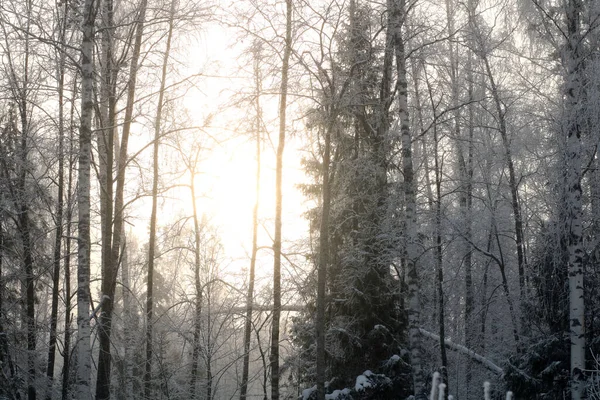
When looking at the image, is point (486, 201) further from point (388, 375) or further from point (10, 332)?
point (10, 332)

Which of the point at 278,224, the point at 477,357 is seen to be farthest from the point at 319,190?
the point at 477,357

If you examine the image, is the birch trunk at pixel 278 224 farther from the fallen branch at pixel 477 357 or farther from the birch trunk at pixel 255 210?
the fallen branch at pixel 477 357

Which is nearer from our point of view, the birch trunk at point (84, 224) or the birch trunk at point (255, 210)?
the birch trunk at point (84, 224)

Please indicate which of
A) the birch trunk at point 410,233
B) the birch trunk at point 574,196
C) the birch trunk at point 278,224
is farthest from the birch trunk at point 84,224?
the birch trunk at point 574,196

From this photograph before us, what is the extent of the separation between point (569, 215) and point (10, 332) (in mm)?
11798

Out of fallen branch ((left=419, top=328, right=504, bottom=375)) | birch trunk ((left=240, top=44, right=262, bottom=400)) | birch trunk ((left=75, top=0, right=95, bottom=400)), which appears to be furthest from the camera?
fallen branch ((left=419, top=328, right=504, bottom=375))

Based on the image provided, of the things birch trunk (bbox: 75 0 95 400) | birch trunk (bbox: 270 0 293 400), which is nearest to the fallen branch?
birch trunk (bbox: 270 0 293 400)

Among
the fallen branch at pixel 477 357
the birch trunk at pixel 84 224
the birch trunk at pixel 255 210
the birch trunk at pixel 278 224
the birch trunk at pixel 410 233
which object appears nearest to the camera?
the birch trunk at pixel 84 224

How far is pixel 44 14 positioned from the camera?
8961mm

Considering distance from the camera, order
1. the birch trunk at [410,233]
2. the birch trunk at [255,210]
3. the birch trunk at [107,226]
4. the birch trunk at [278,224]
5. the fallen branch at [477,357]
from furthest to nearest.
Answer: the fallen branch at [477,357] < the birch trunk at [255,210] < the birch trunk at [278,224] < the birch trunk at [410,233] < the birch trunk at [107,226]

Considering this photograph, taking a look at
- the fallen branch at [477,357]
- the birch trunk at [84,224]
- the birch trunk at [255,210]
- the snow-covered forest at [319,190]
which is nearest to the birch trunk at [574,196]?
the snow-covered forest at [319,190]

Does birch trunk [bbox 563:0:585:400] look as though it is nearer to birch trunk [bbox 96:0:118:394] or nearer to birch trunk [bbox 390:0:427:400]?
birch trunk [bbox 390:0:427:400]

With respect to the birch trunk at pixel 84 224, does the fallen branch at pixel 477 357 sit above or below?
below

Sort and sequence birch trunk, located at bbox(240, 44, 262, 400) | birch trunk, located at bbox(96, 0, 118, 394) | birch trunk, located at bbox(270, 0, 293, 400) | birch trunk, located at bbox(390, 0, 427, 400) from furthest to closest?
1. birch trunk, located at bbox(240, 44, 262, 400)
2. birch trunk, located at bbox(270, 0, 293, 400)
3. birch trunk, located at bbox(390, 0, 427, 400)
4. birch trunk, located at bbox(96, 0, 118, 394)
